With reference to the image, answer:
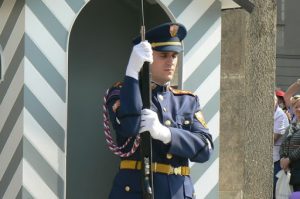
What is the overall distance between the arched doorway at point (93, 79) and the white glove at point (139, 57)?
166 centimetres

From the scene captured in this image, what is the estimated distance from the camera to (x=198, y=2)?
5039mm

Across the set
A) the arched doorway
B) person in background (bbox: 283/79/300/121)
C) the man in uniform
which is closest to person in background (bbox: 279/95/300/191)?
person in background (bbox: 283/79/300/121)

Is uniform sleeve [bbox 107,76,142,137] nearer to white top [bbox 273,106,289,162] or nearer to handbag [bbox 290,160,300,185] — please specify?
handbag [bbox 290,160,300,185]

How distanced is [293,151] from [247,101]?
151 centimetres

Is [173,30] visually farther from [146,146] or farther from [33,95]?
[33,95]

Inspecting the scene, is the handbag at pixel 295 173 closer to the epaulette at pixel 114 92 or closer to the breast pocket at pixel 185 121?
the breast pocket at pixel 185 121

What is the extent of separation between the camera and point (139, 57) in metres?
3.89

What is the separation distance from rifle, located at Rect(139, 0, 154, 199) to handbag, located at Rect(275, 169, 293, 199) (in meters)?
3.30

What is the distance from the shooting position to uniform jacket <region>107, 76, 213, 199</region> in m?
3.90

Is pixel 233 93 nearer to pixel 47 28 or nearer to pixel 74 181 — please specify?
pixel 74 181

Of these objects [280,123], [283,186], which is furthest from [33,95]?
[280,123]

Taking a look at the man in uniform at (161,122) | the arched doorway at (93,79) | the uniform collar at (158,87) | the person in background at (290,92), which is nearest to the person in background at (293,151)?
the person in background at (290,92)

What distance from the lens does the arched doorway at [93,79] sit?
5574 millimetres

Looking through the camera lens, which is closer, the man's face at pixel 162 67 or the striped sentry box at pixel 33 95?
the man's face at pixel 162 67
